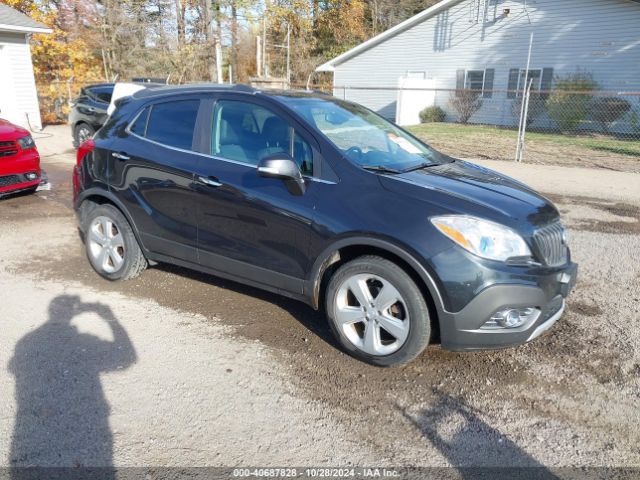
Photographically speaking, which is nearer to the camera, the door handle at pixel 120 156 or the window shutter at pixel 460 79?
the door handle at pixel 120 156

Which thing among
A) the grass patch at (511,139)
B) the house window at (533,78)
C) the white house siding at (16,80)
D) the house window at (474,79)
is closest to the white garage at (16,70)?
the white house siding at (16,80)

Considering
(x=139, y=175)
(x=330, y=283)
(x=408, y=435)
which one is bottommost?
(x=408, y=435)

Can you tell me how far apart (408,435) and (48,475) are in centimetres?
179

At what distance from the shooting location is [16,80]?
1591 centimetres

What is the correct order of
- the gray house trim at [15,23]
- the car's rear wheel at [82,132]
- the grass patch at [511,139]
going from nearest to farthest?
the car's rear wheel at [82,132] < the grass patch at [511,139] < the gray house trim at [15,23]

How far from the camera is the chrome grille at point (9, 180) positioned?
7.26 metres

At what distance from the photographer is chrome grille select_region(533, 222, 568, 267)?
317cm

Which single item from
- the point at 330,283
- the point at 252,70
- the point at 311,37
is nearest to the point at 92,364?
the point at 330,283

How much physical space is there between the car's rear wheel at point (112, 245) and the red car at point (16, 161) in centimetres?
334

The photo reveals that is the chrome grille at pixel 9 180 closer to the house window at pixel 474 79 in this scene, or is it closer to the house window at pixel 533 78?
the house window at pixel 533 78

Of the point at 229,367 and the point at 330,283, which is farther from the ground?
the point at 330,283

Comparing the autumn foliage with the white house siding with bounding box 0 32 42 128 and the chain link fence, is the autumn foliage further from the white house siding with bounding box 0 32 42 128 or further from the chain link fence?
the chain link fence

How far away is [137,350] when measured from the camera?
11.7 ft

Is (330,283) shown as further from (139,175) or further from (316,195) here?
(139,175)
